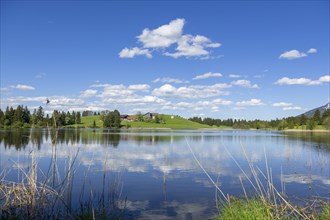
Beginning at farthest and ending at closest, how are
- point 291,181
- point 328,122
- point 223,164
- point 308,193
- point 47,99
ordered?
1. point 328,122
2. point 223,164
3. point 291,181
4. point 308,193
5. point 47,99

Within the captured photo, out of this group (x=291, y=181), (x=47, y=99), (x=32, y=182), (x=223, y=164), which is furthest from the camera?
(x=223, y=164)

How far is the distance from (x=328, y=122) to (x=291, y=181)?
142 m

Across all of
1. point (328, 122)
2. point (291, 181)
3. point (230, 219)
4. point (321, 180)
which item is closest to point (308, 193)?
point (291, 181)

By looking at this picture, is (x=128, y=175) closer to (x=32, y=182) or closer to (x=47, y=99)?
(x=32, y=182)

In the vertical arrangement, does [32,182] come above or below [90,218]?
above

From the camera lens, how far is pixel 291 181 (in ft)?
64.3

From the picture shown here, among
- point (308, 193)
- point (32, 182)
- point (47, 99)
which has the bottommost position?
point (308, 193)

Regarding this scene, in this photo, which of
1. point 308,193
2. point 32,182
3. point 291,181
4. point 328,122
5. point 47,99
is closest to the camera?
point 47,99

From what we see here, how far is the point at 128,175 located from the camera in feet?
68.4

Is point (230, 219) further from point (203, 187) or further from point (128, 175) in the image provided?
point (128, 175)

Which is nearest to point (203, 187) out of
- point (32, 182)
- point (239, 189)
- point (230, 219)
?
point (239, 189)

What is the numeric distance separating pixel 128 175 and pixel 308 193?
10559 mm

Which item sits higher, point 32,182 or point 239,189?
point 32,182

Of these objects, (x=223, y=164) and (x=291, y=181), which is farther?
(x=223, y=164)
